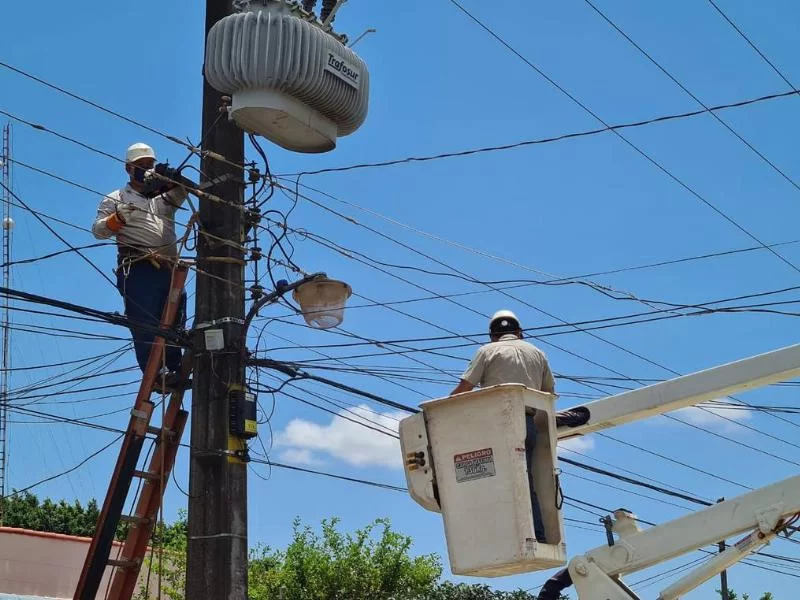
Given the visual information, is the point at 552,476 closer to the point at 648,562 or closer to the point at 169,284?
the point at 648,562

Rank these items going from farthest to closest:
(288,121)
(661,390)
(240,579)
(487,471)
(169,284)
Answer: (169,284) < (288,121) < (240,579) < (661,390) < (487,471)

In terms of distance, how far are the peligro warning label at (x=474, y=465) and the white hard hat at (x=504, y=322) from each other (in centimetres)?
123

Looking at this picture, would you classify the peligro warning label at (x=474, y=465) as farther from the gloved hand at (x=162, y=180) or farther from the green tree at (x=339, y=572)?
the green tree at (x=339, y=572)

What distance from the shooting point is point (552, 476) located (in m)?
6.38

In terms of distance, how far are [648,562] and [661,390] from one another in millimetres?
1115

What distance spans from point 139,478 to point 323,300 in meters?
2.03

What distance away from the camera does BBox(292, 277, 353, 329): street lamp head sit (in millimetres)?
9492

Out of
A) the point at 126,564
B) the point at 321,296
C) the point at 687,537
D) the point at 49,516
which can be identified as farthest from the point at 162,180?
the point at 49,516

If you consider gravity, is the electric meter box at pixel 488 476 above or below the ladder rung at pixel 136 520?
below

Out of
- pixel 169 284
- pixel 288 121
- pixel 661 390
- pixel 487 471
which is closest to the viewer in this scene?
pixel 487 471

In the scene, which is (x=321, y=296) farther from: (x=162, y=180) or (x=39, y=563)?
(x=39, y=563)

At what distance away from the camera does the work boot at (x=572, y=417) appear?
7.12 m

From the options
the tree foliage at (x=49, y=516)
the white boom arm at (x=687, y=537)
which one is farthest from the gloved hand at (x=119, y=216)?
the tree foliage at (x=49, y=516)

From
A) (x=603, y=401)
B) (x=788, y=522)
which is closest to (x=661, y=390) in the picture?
(x=603, y=401)
